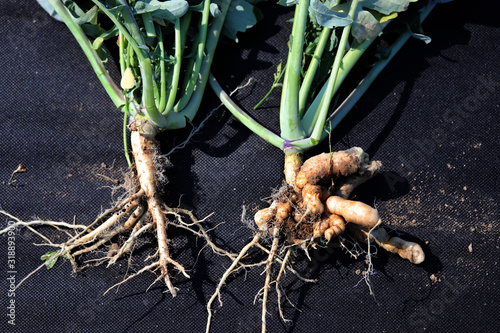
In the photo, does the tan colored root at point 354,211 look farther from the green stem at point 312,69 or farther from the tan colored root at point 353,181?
the green stem at point 312,69

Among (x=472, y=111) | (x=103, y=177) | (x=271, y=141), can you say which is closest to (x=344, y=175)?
(x=271, y=141)

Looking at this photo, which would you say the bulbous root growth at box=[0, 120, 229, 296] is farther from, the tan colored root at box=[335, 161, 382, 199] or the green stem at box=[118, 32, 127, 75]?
the tan colored root at box=[335, 161, 382, 199]

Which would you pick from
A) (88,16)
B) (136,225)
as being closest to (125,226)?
(136,225)

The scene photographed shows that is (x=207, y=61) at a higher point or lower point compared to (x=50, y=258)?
higher

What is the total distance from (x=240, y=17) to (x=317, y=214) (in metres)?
0.78

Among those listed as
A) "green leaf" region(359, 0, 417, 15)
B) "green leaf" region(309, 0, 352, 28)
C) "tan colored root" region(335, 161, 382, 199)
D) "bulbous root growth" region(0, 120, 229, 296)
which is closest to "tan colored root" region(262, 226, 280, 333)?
"bulbous root growth" region(0, 120, 229, 296)

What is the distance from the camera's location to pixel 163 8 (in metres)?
1.34

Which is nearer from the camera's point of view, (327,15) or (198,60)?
(327,15)

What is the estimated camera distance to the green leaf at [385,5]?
1343mm

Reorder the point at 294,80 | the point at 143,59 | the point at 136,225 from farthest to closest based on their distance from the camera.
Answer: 1. the point at 136,225
2. the point at 294,80
3. the point at 143,59

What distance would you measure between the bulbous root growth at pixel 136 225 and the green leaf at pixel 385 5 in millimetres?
849

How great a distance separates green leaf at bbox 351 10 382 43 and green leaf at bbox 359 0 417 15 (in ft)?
0.11

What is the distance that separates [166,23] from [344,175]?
0.82 m

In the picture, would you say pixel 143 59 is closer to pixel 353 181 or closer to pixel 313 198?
pixel 313 198
